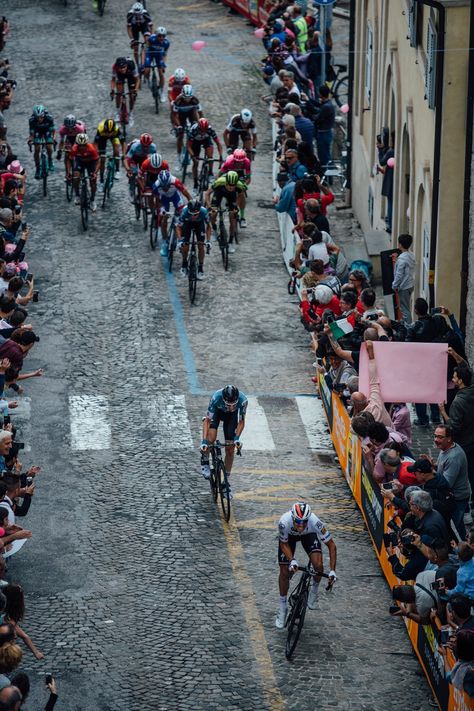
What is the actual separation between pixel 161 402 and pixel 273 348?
8.53 ft

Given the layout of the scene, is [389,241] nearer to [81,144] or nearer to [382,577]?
[81,144]

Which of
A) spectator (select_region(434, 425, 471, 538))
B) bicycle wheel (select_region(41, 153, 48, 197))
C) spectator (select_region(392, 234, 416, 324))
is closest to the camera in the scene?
spectator (select_region(434, 425, 471, 538))

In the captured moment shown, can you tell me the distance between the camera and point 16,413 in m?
21.0

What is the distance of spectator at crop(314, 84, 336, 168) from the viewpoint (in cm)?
3047

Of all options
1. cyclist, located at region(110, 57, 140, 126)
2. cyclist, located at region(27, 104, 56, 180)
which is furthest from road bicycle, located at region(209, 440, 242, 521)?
cyclist, located at region(110, 57, 140, 126)

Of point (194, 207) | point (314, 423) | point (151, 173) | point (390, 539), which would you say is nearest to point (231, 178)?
point (194, 207)

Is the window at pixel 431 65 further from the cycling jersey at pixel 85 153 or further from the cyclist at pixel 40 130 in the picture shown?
the cyclist at pixel 40 130

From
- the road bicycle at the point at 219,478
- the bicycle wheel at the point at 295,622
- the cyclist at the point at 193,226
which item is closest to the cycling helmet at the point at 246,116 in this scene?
the cyclist at the point at 193,226

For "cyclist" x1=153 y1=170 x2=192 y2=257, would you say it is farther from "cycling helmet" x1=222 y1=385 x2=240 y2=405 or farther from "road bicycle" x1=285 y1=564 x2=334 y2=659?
"road bicycle" x1=285 y1=564 x2=334 y2=659

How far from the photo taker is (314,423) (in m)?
20.9

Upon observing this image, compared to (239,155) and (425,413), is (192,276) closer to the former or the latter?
(239,155)

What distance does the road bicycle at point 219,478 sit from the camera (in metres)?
18.0

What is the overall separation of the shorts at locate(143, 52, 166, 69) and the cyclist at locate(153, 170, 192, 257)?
30.3 ft

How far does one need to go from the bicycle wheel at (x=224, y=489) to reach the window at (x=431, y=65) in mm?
5968
